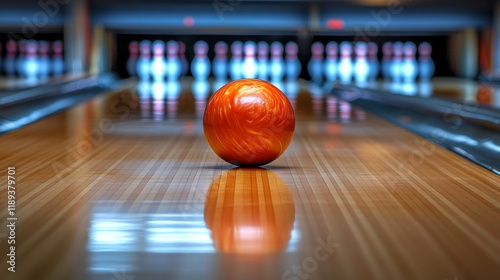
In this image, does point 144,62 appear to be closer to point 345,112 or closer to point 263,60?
point 263,60

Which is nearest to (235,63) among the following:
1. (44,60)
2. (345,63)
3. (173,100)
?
(345,63)

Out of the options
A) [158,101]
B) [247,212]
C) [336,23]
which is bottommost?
[247,212]

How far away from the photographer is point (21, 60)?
12258 millimetres

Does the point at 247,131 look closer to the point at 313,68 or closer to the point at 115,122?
the point at 115,122

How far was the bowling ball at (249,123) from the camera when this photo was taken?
3104mm

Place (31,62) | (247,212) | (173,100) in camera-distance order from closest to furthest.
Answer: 1. (247,212)
2. (173,100)
3. (31,62)

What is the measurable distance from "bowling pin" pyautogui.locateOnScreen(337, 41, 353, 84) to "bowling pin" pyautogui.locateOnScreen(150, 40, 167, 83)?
2381 mm

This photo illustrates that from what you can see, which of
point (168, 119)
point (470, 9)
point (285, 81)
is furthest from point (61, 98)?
point (470, 9)

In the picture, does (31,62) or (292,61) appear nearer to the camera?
(31,62)

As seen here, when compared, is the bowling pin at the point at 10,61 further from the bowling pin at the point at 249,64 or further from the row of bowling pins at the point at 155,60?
the bowling pin at the point at 249,64

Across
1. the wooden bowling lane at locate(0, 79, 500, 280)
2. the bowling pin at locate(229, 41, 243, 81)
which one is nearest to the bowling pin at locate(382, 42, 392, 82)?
the bowling pin at locate(229, 41, 243, 81)

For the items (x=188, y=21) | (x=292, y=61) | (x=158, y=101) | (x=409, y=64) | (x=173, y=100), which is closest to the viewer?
(x=158, y=101)

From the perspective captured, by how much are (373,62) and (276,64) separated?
4.47 feet

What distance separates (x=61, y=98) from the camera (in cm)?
723
